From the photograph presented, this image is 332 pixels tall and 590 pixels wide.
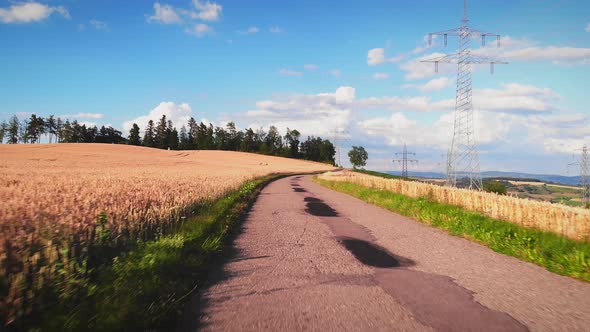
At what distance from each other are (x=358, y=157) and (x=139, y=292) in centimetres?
16715

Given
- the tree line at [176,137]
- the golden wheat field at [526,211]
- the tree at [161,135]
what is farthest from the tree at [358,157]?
the golden wheat field at [526,211]

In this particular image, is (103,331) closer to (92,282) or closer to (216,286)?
(92,282)

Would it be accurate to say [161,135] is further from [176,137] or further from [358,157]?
[358,157]

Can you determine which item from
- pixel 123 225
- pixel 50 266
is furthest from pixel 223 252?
pixel 50 266

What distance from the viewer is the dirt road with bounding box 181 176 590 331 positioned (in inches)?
175

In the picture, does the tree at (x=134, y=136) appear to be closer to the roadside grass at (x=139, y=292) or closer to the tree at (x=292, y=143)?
the tree at (x=292, y=143)

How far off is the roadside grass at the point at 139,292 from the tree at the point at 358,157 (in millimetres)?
163024

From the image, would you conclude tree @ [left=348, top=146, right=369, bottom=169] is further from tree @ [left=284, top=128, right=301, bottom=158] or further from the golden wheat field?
the golden wheat field

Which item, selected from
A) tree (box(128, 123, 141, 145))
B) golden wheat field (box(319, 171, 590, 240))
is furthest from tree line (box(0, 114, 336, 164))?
golden wheat field (box(319, 171, 590, 240))

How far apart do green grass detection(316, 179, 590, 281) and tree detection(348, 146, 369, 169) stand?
507 ft

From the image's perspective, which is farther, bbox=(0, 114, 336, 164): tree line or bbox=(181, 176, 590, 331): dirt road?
bbox=(0, 114, 336, 164): tree line

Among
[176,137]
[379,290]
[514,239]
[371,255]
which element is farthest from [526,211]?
[176,137]

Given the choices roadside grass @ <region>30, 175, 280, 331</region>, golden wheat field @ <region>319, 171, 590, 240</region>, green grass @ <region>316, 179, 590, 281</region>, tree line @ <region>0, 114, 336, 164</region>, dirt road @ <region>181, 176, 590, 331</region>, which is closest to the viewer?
roadside grass @ <region>30, 175, 280, 331</region>

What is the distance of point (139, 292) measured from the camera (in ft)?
15.3
